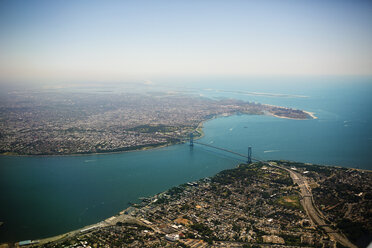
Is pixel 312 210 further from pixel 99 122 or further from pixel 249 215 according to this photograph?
pixel 99 122

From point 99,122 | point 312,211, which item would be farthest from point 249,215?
point 99,122

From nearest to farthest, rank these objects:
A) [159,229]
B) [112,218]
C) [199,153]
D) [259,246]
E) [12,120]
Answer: [259,246], [159,229], [112,218], [199,153], [12,120]

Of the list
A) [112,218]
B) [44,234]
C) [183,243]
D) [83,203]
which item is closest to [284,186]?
[183,243]

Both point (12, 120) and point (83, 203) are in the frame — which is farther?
point (12, 120)

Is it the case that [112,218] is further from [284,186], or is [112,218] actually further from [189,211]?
[284,186]

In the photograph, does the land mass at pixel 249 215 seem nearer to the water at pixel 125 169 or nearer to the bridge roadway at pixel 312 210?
the bridge roadway at pixel 312 210

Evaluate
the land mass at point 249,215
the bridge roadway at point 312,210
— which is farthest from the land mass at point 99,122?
the bridge roadway at point 312,210

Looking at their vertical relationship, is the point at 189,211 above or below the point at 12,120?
below
